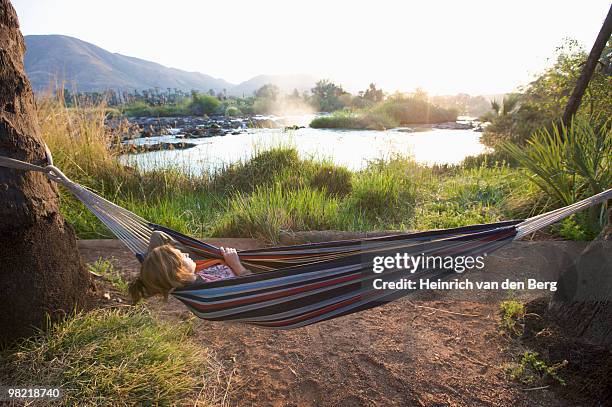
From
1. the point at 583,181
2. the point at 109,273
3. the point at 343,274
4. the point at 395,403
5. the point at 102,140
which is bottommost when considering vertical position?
the point at 395,403

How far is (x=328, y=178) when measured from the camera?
438 cm

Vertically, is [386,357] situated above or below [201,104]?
below

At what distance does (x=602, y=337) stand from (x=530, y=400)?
329mm

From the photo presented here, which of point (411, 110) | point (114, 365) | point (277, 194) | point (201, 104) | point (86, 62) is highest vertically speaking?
point (86, 62)

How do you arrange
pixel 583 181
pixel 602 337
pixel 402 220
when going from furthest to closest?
1. pixel 402 220
2. pixel 583 181
3. pixel 602 337

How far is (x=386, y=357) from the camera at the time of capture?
1591 mm

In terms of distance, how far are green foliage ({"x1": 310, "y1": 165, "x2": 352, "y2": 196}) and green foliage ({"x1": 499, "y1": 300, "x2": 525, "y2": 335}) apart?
2.46 metres

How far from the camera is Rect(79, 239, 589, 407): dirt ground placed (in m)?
1.38

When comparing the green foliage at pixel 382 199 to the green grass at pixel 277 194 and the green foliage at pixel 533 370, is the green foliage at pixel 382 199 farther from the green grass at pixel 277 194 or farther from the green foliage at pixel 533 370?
the green foliage at pixel 533 370

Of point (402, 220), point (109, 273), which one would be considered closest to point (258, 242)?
point (109, 273)

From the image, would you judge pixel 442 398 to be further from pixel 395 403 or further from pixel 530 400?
pixel 530 400

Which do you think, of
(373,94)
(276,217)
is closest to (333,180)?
(276,217)

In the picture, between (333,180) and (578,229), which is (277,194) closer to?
(333,180)

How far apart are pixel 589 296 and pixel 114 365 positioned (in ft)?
5.60
